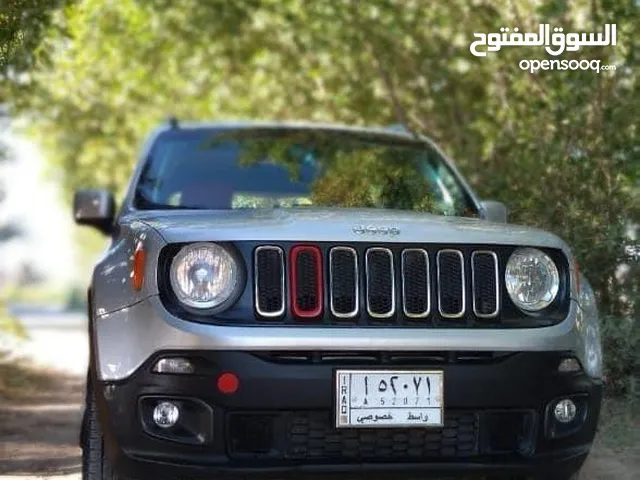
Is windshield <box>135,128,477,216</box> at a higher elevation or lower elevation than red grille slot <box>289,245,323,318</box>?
higher

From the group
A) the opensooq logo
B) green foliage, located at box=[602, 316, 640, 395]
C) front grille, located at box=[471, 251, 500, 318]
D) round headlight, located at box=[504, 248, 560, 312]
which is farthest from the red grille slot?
the opensooq logo

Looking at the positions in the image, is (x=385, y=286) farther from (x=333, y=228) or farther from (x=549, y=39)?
(x=549, y=39)

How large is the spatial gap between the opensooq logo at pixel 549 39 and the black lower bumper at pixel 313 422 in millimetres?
4753

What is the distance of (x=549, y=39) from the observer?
30.9 feet

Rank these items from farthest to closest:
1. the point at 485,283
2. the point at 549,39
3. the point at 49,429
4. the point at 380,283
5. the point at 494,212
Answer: the point at 549,39 → the point at 49,429 → the point at 494,212 → the point at 485,283 → the point at 380,283

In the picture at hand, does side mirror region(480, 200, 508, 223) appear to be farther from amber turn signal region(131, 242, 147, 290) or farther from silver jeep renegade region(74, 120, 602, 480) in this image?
amber turn signal region(131, 242, 147, 290)

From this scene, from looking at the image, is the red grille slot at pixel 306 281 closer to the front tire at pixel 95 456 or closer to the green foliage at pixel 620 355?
the front tire at pixel 95 456

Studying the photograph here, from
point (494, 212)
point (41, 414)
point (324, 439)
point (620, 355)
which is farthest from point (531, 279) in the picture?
point (41, 414)

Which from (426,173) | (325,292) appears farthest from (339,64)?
(325,292)

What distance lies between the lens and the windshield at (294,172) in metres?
5.75

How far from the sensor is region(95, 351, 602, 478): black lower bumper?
423 centimetres

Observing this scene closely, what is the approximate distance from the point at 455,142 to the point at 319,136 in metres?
5.42

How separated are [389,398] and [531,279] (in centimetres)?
70

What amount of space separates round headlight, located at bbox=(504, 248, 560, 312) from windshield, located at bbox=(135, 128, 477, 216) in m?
0.96
